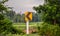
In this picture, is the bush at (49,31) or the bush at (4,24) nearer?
the bush at (4,24)

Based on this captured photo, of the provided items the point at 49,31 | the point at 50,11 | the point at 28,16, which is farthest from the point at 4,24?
the point at 50,11

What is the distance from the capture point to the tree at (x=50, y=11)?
12500mm

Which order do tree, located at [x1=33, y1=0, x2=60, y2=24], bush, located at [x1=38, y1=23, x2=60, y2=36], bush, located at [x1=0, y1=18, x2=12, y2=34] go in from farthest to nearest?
tree, located at [x1=33, y1=0, x2=60, y2=24]
bush, located at [x1=38, y1=23, x2=60, y2=36]
bush, located at [x1=0, y1=18, x2=12, y2=34]

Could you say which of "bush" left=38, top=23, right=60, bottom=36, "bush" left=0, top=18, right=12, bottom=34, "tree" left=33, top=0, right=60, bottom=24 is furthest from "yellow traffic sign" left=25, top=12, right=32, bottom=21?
"tree" left=33, top=0, right=60, bottom=24

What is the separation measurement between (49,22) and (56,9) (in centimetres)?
123

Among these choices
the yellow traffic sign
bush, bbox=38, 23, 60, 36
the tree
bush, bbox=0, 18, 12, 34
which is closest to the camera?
bush, bbox=0, 18, 12, 34

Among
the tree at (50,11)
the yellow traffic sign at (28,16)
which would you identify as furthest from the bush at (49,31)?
the tree at (50,11)

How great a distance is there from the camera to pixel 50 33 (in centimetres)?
1053

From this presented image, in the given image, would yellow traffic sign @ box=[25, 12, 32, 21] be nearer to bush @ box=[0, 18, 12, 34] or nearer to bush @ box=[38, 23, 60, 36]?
bush @ box=[0, 18, 12, 34]

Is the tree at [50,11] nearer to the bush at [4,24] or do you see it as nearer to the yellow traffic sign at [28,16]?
the bush at [4,24]

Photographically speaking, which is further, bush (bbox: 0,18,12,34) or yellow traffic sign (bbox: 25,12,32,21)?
yellow traffic sign (bbox: 25,12,32,21)

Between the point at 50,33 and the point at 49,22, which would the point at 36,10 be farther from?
the point at 50,33

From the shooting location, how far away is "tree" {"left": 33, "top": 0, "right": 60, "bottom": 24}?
1250 centimetres

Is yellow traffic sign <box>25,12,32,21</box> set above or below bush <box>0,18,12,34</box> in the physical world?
above
